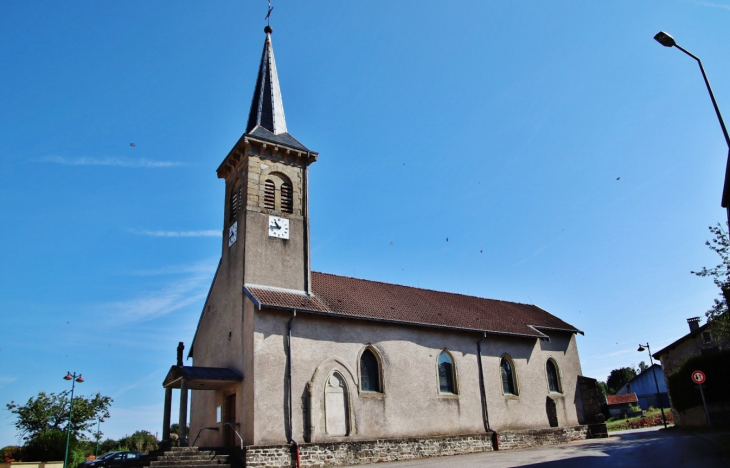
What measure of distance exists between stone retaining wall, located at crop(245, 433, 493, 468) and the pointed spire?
14.3m

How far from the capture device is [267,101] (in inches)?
1033

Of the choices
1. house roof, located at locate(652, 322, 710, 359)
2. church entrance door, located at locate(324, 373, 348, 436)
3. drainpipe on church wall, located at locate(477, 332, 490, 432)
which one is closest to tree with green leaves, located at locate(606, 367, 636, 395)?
house roof, located at locate(652, 322, 710, 359)

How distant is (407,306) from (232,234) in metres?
9.05

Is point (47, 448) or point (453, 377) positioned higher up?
point (453, 377)

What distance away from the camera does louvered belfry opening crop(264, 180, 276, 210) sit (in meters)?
23.0

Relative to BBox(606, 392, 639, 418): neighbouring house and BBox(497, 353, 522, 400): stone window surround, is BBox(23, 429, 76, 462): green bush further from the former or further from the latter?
BBox(606, 392, 639, 418): neighbouring house

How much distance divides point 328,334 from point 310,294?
84.4 inches

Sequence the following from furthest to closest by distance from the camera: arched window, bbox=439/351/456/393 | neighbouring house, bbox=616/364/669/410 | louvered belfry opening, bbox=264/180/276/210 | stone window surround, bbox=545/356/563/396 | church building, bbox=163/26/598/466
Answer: neighbouring house, bbox=616/364/669/410 → stone window surround, bbox=545/356/563/396 → arched window, bbox=439/351/456/393 → louvered belfry opening, bbox=264/180/276/210 → church building, bbox=163/26/598/466

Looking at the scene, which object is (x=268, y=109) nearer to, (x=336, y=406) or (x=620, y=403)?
(x=336, y=406)

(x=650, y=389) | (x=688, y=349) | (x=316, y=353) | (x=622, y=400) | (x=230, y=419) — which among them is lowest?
(x=622, y=400)

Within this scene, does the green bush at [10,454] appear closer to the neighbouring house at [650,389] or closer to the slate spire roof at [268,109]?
the slate spire roof at [268,109]

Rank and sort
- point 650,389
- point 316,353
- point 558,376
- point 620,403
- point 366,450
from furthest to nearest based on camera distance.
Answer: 1. point 650,389
2. point 620,403
3. point 558,376
4. point 316,353
5. point 366,450

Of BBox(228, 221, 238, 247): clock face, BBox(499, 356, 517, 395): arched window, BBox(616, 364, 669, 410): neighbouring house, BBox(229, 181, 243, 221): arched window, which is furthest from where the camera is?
BBox(616, 364, 669, 410): neighbouring house

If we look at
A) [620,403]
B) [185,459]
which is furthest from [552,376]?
[620,403]
